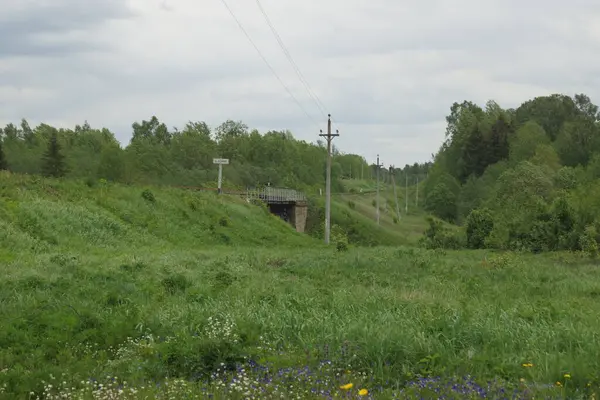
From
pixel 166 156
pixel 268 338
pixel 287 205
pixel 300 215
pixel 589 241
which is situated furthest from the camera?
pixel 166 156

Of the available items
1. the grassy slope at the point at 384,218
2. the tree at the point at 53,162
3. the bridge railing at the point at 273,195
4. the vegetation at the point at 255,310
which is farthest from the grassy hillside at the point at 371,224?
the vegetation at the point at 255,310

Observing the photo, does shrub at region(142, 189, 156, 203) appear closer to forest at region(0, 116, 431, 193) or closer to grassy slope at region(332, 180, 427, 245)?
forest at region(0, 116, 431, 193)

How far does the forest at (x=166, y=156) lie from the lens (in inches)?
2876

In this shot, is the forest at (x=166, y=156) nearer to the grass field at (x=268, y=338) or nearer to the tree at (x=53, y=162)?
the tree at (x=53, y=162)

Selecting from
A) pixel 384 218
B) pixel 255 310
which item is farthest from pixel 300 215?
pixel 255 310

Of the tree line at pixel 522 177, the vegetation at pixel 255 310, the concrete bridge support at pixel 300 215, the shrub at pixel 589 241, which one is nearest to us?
the vegetation at pixel 255 310

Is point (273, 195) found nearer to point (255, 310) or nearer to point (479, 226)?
point (479, 226)

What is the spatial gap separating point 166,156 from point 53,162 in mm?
23926

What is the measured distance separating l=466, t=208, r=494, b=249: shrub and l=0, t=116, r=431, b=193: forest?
107ft

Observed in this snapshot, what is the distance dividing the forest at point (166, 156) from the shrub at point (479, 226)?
32.7 meters

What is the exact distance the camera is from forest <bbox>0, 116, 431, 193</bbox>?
73044 mm

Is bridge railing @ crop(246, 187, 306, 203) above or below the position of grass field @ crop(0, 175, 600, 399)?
above

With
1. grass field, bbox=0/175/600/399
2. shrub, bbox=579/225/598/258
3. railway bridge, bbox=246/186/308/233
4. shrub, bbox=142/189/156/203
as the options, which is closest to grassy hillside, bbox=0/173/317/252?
shrub, bbox=142/189/156/203

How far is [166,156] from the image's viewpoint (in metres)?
91.8
